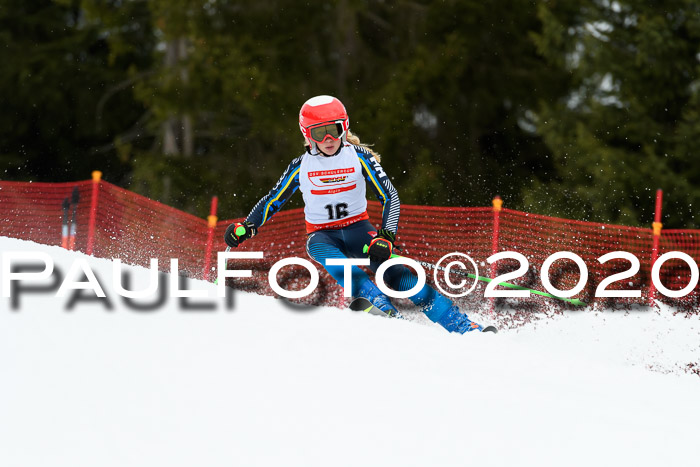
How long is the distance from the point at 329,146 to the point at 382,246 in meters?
0.82

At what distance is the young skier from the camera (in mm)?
6547

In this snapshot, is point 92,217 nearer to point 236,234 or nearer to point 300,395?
point 236,234

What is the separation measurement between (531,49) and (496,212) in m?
12.4

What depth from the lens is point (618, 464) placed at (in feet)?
13.7

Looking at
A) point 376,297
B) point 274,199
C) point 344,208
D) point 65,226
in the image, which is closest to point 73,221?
point 65,226

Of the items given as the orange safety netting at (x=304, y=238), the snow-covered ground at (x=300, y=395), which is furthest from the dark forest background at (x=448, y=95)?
the snow-covered ground at (x=300, y=395)

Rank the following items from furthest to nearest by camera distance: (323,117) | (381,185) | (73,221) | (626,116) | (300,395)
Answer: (626,116) → (73,221) → (381,185) → (323,117) → (300,395)

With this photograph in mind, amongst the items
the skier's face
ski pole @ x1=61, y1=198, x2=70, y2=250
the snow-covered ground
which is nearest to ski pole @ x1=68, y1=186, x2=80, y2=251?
ski pole @ x1=61, y1=198, x2=70, y2=250

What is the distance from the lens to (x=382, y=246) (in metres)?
6.48

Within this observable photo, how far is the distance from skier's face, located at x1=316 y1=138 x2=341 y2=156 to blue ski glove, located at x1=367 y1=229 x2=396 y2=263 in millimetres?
675

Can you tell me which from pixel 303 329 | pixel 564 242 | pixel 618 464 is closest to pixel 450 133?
pixel 564 242

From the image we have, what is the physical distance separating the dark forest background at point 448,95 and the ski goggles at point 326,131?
31.4ft

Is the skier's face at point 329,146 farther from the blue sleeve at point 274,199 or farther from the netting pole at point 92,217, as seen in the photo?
the netting pole at point 92,217

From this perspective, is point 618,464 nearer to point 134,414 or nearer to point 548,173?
point 134,414
